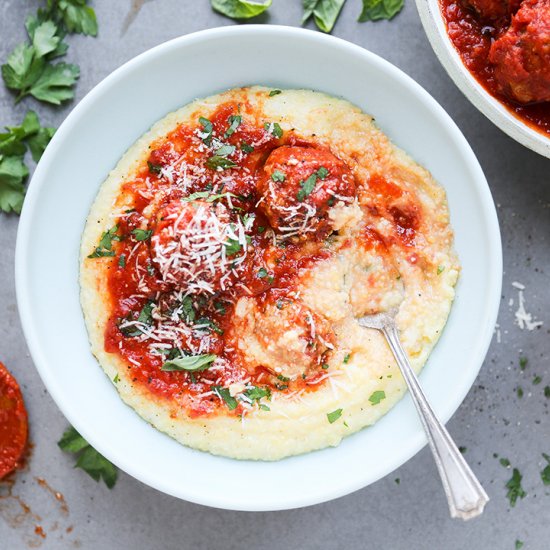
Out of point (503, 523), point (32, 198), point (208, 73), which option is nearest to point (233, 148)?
point (208, 73)

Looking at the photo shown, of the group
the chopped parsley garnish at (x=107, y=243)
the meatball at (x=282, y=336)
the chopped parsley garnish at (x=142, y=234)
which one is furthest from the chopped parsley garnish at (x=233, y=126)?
the meatball at (x=282, y=336)

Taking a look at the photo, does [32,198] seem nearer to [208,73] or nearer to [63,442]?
[208,73]

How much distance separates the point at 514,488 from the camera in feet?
16.4

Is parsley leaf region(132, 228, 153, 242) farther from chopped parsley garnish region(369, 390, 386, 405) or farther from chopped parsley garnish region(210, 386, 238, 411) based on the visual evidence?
chopped parsley garnish region(369, 390, 386, 405)

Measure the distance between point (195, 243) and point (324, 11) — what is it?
197 cm

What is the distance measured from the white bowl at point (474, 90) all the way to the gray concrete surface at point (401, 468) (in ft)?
1.78

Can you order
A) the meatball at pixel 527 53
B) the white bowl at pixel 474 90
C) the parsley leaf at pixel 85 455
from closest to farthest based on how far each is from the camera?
the meatball at pixel 527 53 < the white bowl at pixel 474 90 < the parsley leaf at pixel 85 455

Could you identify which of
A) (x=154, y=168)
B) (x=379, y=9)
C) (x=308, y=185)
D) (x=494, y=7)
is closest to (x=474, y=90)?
(x=494, y=7)

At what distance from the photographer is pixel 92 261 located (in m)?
4.41

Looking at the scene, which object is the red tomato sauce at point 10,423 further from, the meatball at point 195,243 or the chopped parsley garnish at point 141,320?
the meatball at point 195,243

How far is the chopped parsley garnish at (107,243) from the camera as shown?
4.37m

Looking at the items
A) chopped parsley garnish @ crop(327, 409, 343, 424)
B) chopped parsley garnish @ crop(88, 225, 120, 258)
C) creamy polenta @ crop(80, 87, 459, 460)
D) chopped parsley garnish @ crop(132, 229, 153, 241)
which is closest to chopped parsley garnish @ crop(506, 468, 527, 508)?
creamy polenta @ crop(80, 87, 459, 460)

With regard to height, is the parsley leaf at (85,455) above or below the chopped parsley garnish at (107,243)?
below

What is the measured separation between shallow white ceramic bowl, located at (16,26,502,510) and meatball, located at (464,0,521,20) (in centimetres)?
64
